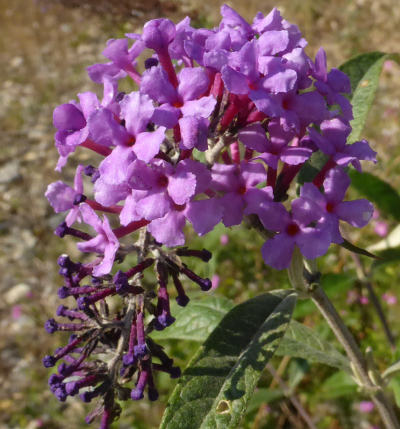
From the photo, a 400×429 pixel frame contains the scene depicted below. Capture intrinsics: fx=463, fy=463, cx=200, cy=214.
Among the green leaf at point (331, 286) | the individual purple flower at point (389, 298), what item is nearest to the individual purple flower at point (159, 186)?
the green leaf at point (331, 286)

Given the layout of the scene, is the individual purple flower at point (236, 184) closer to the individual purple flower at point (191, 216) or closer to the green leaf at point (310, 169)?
the individual purple flower at point (191, 216)

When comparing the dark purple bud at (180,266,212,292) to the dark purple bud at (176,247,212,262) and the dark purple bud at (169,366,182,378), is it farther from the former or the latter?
the dark purple bud at (169,366,182,378)

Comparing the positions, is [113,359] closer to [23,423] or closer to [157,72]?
[157,72]

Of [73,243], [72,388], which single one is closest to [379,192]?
[72,388]

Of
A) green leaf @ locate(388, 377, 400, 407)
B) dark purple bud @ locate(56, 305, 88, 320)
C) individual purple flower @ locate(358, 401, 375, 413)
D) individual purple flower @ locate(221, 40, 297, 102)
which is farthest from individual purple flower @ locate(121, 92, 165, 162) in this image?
individual purple flower @ locate(358, 401, 375, 413)

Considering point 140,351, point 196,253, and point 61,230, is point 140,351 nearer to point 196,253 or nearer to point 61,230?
point 196,253

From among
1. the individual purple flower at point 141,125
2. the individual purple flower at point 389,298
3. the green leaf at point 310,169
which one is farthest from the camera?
the individual purple flower at point 389,298

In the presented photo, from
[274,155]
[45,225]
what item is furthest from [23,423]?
[274,155]
